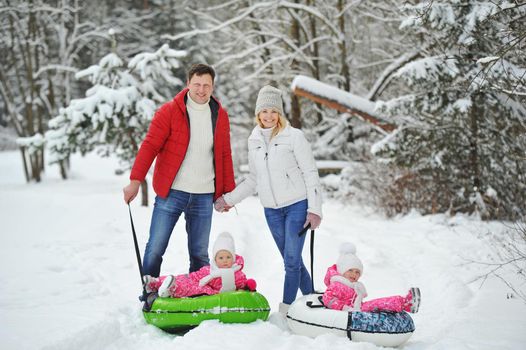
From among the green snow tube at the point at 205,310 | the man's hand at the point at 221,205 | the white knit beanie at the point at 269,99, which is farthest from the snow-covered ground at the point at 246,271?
the white knit beanie at the point at 269,99

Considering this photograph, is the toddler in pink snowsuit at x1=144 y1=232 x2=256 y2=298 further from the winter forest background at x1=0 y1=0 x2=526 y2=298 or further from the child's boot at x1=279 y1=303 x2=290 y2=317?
the winter forest background at x1=0 y1=0 x2=526 y2=298

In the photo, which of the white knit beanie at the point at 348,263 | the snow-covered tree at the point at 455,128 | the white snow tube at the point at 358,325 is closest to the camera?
the white snow tube at the point at 358,325

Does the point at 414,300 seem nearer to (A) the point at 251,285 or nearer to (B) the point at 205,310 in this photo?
(A) the point at 251,285

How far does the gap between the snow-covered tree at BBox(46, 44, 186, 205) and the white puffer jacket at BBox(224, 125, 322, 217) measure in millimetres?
6674

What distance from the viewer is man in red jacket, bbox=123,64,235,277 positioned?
3920 millimetres

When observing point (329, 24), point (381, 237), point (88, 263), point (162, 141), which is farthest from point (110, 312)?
point (329, 24)

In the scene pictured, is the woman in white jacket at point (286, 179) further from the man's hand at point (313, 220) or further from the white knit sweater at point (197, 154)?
the white knit sweater at point (197, 154)

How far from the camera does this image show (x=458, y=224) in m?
7.52

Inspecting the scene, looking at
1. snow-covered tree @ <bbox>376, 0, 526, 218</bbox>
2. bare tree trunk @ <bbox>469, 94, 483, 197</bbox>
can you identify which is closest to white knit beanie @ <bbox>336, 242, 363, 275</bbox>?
snow-covered tree @ <bbox>376, 0, 526, 218</bbox>

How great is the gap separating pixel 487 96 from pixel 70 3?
18698mm

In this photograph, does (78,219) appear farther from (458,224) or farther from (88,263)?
(458,224)

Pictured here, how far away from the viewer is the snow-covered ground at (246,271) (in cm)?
329

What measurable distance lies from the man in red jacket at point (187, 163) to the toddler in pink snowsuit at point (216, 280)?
316 mm

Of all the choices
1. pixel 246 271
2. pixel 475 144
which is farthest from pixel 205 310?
pixel 475 144
